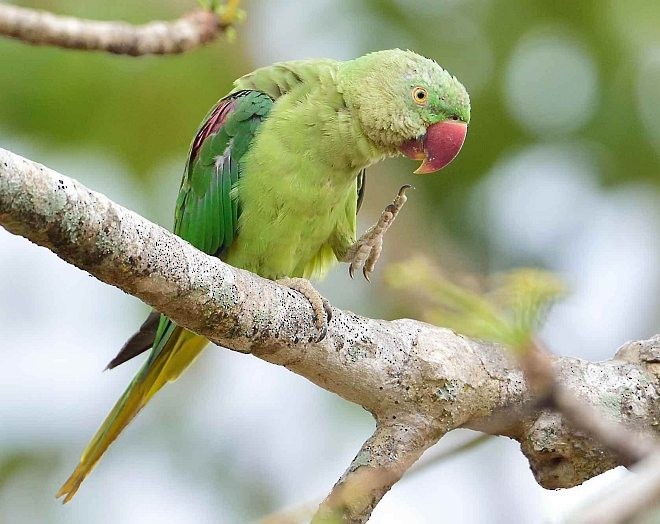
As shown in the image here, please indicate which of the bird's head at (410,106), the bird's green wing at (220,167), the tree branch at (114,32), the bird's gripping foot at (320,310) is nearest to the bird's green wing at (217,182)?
the bird's green wing at (220,167)

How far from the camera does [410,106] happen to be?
9.61 ft

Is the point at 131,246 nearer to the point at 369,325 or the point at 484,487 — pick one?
the point at 369,325

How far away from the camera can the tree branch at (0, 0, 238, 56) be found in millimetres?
1922

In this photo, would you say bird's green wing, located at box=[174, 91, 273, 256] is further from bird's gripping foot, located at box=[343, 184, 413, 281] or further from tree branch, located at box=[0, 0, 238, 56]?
tree branch, located at box=[0, 0, 238, 56]

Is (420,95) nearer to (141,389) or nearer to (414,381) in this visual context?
(414,381)

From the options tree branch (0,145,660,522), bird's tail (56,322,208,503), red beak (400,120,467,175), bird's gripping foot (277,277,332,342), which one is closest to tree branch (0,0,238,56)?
tree branch (0,145,660,522)

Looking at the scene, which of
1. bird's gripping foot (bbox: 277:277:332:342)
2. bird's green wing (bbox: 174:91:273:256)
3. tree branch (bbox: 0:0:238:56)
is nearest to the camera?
tree branch (bbox: 0:0:238:56)

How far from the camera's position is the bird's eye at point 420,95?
9.61 ft

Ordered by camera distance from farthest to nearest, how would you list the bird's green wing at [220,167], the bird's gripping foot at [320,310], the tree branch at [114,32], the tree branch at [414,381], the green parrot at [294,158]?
the bird's green wing at [220,167]
the green parrot at [294,158]
the bird's gripping foot at [320,310]
the tree branch at [414,381]
the tree branch at [114,32]

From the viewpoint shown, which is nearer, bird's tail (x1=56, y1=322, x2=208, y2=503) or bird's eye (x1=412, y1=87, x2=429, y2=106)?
bird's eye (x1=412, y1=87, x2=429, y2=106)

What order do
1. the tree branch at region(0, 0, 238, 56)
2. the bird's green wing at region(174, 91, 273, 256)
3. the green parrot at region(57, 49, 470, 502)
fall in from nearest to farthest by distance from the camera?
the tree branch at region(0, 0, 238, 56) < the green parrot at region(57, 49, 470, 502) < the bird's green wing at region(174, 91, 273, 256)

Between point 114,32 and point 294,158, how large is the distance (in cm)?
96

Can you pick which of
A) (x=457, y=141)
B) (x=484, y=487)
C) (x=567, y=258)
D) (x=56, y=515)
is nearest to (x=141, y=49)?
(x=457, y=141)

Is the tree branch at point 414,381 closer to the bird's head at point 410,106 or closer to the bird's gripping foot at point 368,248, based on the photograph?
the bird's gripping foot at point 368,248
